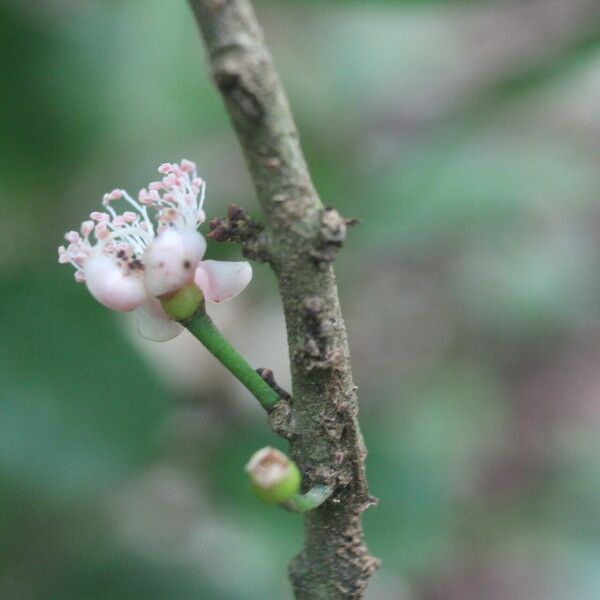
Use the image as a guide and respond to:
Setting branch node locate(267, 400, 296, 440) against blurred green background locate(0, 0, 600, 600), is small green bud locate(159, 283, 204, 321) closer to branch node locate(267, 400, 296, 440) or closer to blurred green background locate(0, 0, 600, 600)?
branch node locate(267, 400, 296, 440)

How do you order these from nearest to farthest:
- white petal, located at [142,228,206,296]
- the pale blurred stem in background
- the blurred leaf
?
the pale blurred stem in background < white petal, located at [142,228,206,296] < the blurred leaf

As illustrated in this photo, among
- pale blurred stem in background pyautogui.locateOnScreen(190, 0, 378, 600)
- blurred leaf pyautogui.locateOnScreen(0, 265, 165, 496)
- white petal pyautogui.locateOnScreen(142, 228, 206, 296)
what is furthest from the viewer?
blurred leaf pyautogui.locateOnScreen(0, 265, 165, 496)

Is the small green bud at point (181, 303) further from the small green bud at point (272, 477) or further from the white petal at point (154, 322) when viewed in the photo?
the small green bud at point (272, 477)

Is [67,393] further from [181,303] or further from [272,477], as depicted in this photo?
[272,477]

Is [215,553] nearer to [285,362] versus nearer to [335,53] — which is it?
[285,362]

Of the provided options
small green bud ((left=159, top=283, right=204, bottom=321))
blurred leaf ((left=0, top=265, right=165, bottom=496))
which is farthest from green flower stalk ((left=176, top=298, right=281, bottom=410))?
blurred leaf ((left=0, top=265, right=165, bottom=496))

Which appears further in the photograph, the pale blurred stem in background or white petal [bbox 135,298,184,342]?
white petal [bbox 135,298,184,342]

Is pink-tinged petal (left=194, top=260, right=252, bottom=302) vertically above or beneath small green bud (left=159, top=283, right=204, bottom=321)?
above

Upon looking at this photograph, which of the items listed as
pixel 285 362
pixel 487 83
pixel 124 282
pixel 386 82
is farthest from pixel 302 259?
pixel 386 82
